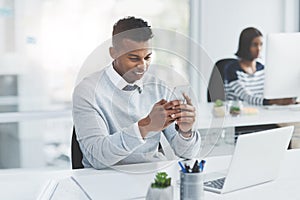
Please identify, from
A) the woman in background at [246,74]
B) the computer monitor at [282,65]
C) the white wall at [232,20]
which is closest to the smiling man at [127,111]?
the computer monitor at [282,65]

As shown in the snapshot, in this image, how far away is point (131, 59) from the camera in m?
1.74

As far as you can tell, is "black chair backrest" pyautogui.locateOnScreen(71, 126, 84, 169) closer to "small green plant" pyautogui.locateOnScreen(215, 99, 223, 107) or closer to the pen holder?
the pen holder

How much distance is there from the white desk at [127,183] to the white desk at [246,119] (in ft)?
2.97

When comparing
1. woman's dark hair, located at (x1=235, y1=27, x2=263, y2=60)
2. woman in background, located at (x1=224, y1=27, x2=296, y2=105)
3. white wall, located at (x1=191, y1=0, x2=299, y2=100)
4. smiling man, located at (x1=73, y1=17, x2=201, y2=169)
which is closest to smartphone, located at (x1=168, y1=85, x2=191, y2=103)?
smiling man, located at (x1=73, y1=17, x2=201, y2=169)

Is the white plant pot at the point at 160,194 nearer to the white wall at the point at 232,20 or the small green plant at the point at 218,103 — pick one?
the small green plant at the point at 218,103

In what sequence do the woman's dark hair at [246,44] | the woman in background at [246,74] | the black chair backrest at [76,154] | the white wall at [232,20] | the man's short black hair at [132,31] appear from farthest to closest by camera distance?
the white wall at [232,20]
the woman's dark hair at [246,44]
the woman in background at [246,74]
the black chair backrest at [76,154]
the man's short black hair at [132,31]

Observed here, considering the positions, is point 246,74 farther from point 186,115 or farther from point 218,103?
point 186,115

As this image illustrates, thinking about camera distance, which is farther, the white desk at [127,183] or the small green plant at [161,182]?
the white desk at [127,183]

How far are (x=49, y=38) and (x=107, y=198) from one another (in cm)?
260

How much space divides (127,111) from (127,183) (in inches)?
12.6

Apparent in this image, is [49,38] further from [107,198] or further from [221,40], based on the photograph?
[107,198]

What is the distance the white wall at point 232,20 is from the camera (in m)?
4.35

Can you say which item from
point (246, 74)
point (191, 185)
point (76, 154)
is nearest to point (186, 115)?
point (191, 185)

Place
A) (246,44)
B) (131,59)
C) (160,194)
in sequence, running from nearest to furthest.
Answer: (160,194) < (131,59) < (246,44)
